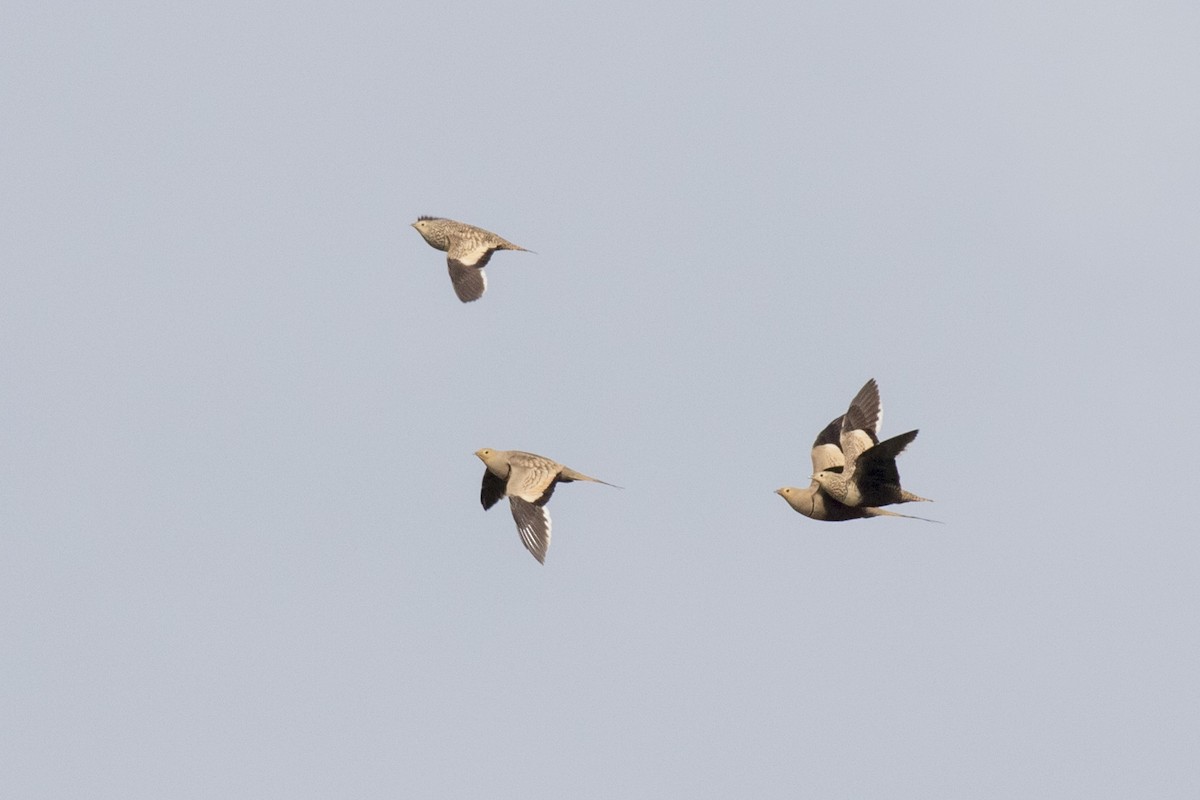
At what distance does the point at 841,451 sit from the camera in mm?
32812

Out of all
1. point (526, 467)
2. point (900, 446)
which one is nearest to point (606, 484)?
point (526, 467)

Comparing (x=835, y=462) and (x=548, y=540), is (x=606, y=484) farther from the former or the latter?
(x=835, y=462)

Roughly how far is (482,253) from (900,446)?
1483 centimetres

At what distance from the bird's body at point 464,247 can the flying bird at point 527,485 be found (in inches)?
199

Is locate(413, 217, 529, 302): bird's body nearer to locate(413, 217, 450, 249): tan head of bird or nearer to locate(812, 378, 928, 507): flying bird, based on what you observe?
locate(413, 217, 450, 249): tan head of bird

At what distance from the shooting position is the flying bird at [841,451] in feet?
99.5

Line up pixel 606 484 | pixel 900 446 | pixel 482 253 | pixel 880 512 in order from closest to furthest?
pixel 900 446 → pixel 880 512 → pixel 606 484 → pixel 482 253

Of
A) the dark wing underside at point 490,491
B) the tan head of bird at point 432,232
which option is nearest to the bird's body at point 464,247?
the tan head of bird at point 432,232

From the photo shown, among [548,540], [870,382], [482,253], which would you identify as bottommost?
[548,540]

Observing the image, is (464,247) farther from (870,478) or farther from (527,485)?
(870,478)

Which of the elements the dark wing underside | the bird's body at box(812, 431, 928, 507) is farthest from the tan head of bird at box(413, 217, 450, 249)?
the bird's body at box(812, 431, 928, 507)

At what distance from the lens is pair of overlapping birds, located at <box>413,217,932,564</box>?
29.4 m

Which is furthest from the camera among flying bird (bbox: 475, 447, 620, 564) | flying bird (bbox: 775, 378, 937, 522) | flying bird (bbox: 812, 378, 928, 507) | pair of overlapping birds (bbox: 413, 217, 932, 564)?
flying bird (bbox: 475, 447, 620, 564)

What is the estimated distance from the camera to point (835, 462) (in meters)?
32.4
